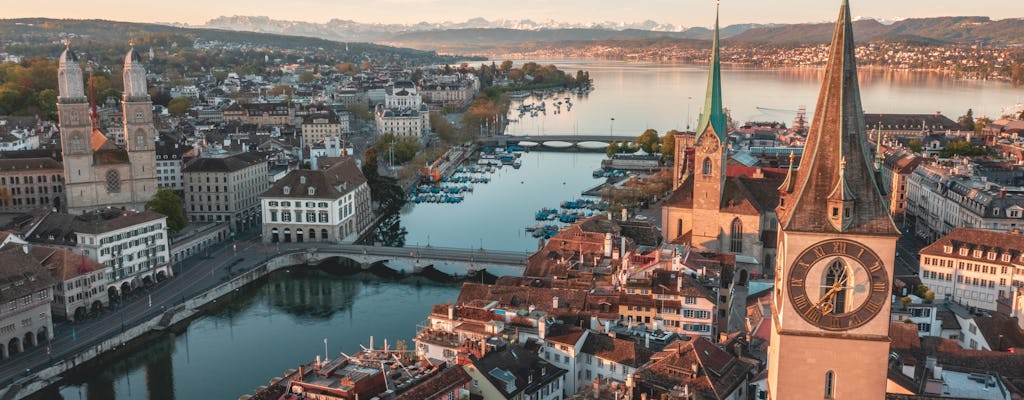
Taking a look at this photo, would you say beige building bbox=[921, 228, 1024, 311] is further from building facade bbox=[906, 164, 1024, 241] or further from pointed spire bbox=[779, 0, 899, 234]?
pointed spire bbox=[779, 0, 899, 234]

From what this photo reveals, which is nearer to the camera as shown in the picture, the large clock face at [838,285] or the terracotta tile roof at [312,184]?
the large clock face at [838,285]

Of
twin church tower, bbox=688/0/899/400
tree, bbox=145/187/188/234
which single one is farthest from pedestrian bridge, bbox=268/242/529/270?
twin church tower, bbox=688/0/899/400

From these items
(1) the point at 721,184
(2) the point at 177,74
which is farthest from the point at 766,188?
(2) the point at 177,74

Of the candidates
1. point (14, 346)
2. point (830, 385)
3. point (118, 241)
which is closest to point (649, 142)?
point (118, 241)

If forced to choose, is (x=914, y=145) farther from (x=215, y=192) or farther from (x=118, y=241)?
(x=118, y=241)

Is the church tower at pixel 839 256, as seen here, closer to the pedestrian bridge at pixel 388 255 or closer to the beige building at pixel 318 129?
the pedestrian bridge at pixel 388 255

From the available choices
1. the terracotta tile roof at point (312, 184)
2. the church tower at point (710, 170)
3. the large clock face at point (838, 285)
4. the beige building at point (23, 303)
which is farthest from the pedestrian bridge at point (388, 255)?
the large clock face at point (838, 285)

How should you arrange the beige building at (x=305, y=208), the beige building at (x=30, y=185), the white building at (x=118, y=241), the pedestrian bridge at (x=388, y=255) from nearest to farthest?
1. the white building at (x=118, y=241)
2. the pedestrian bridge at (x=388, y=255)
3. the beige building at (x=305, y=208)
4. the beige building at (x=30, y=185)
